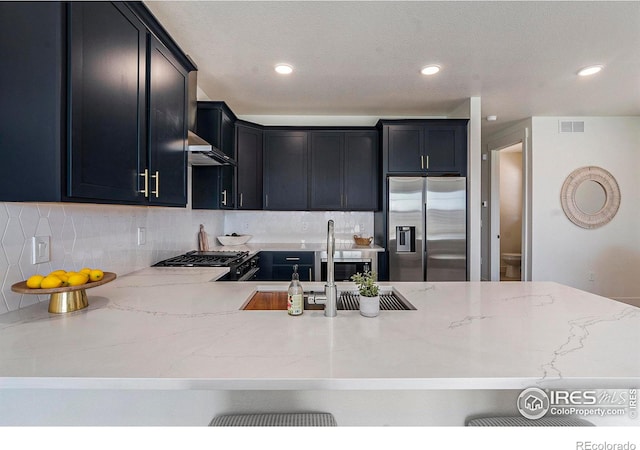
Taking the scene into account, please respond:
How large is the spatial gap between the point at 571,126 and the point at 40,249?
5712 mm

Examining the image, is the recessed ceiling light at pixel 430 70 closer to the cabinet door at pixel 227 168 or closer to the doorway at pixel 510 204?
the cabinet door at pixel 227 168

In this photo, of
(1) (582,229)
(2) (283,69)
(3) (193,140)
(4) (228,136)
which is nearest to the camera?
(3) (193,140)

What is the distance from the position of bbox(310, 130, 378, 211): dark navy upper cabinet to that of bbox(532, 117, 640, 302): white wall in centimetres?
229

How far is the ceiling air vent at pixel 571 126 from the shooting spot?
4609 mm

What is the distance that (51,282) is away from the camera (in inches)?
50.1

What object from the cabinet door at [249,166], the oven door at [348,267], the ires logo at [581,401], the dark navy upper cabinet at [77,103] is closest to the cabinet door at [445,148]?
the oven door at [348,267]

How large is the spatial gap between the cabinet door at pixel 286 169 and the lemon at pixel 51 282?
2973 millimetres

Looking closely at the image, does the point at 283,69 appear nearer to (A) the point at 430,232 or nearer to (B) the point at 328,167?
(B) the point at 328,167

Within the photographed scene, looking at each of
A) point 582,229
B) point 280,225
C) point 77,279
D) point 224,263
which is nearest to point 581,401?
point 77,279

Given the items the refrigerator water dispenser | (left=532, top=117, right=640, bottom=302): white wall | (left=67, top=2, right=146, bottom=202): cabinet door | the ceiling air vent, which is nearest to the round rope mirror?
(left=532, top=117, right=640, bottom=302): white wall

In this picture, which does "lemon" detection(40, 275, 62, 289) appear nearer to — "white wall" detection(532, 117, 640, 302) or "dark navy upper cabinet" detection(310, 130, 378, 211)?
"dark navy upper cabinet" detection(310, 130, 378, 211)

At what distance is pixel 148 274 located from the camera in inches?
86.6
